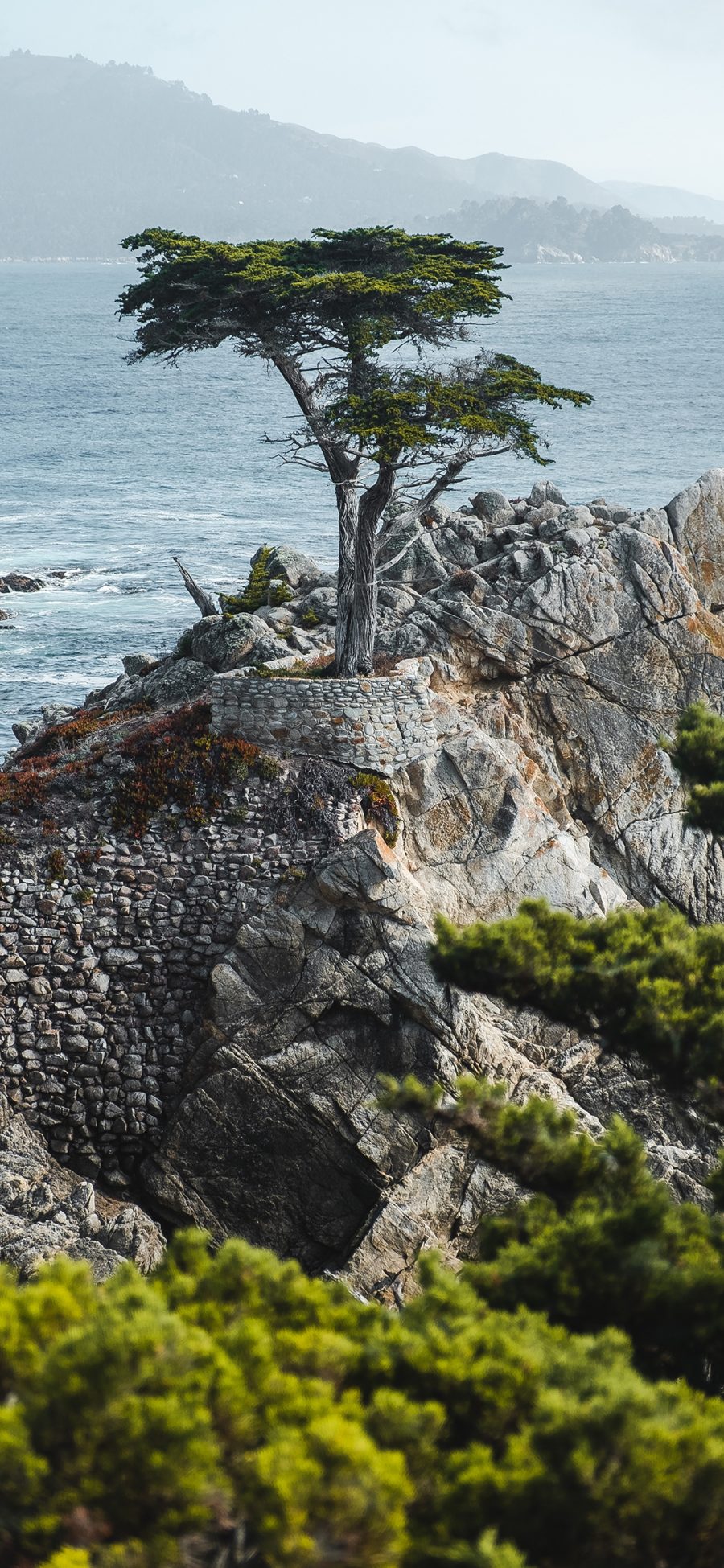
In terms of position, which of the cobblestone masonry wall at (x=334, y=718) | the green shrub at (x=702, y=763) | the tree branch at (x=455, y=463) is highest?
the tree branch at (x=455, y=463)

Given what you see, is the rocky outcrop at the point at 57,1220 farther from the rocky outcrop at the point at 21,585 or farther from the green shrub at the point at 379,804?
the rocky outcrop at the point at 21,585

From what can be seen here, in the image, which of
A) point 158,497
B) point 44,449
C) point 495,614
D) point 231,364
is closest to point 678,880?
point 495,614

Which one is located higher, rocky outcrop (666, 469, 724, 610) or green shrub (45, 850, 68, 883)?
rocky outcrop (666, 469, 724, 610)

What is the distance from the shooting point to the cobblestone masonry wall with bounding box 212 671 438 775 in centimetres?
2239

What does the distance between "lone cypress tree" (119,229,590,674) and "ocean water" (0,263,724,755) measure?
63.0 ft

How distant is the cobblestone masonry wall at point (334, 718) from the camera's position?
22.4 m

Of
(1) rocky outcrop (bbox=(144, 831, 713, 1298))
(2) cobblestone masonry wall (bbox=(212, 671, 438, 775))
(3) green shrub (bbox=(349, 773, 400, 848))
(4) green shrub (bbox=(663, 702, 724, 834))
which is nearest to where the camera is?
(4) green shrub (bbox=(663, 702, 724, 834))

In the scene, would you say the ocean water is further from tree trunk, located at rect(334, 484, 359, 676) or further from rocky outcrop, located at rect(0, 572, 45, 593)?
tree trunk, located at rect(334, 484, 359, 676)

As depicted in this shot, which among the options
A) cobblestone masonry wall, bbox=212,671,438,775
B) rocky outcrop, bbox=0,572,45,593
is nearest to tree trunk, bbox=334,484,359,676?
cobblestone masonry wall, bbox=212,671,438,775

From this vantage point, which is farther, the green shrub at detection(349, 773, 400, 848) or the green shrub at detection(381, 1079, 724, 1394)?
the green shrub at detection(349, 773, 400, 848)

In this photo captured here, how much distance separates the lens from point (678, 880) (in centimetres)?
2400

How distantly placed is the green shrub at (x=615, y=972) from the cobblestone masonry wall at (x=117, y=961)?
8390 millimetres

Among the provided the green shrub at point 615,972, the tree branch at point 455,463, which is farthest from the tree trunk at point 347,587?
the green shrub at point 615,972

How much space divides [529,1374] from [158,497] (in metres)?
71.7
